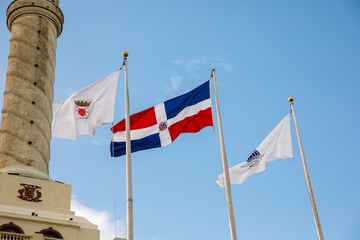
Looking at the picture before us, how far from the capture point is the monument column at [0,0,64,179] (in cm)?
2952

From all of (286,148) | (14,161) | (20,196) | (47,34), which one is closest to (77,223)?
(20,196)

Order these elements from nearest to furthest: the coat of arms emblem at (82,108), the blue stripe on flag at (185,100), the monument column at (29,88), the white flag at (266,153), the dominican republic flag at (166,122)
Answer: the coat of arms emblem at (82,108)
the dominican republic flag at (166,122)
the white flag at (266,153)
the blue stripe on flag at (185,100)
the monument column at (29,88)

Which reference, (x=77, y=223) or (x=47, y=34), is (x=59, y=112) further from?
(x=47, y=34)

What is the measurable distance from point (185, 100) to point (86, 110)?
497 cm

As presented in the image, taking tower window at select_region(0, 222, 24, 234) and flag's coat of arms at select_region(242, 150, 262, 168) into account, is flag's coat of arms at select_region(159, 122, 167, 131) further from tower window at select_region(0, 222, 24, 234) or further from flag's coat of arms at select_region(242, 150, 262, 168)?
tower window at select_region(0, 222, 24, 234)

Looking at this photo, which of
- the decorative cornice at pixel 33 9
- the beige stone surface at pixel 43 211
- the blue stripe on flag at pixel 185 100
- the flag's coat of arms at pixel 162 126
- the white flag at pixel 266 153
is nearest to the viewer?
the flag's coat of arms at pixel 162 126

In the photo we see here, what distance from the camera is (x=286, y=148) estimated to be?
25.5m

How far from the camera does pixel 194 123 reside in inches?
969

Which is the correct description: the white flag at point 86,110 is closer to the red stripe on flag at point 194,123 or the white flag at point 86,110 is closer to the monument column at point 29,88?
the red stripe on flag at point 194,123

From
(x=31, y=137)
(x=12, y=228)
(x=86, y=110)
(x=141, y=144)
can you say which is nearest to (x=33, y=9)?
(x=31, y=137)

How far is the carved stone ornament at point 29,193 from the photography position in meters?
27.8

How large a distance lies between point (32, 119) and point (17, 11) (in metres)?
9.21

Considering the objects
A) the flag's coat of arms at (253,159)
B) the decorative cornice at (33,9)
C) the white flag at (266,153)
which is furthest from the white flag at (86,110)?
the decorative cornice at (33,9)

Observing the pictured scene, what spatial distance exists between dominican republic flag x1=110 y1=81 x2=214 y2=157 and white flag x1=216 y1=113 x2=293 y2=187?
107 inches
